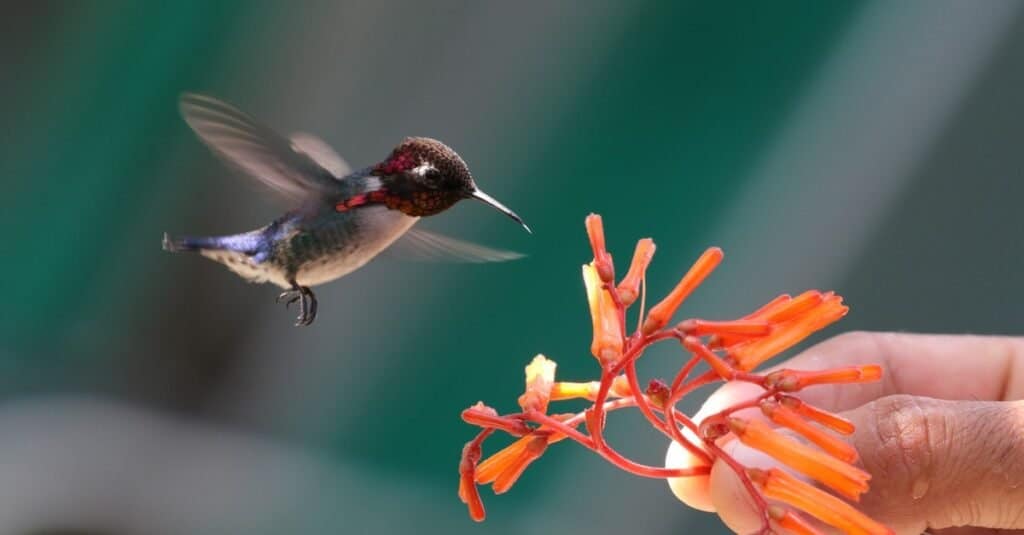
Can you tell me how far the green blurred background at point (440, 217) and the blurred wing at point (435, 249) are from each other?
44 centimetres

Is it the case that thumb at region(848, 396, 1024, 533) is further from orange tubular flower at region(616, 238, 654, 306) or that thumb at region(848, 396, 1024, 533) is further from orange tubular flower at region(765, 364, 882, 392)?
orange tubular flower at region(616, 238, 654, 306)

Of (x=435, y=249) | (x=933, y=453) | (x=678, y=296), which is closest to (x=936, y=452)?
(x=933, y=453)

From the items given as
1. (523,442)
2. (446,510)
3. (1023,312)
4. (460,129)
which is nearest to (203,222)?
(460,129)

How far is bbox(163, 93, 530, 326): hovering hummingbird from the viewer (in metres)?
0.82

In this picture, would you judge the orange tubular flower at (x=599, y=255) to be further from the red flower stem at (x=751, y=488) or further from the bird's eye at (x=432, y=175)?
the bird's eye at (x=432, y=175)

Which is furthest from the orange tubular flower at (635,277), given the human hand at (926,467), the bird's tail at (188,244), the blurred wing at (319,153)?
the bird's tail at (188,244)

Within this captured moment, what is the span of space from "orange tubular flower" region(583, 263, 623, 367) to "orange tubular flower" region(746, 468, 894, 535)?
195 millimetres

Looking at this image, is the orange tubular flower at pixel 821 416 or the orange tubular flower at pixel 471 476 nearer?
the orange tubular flower at pixel 821 416

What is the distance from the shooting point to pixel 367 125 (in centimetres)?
189

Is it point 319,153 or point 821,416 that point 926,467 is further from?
point 319,153

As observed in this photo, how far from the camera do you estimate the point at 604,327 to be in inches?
42.6

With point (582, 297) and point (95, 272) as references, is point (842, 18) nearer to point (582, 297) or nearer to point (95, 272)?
point (582, 297)

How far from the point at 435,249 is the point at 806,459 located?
1.49 ft

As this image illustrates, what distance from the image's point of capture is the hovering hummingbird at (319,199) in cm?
82
